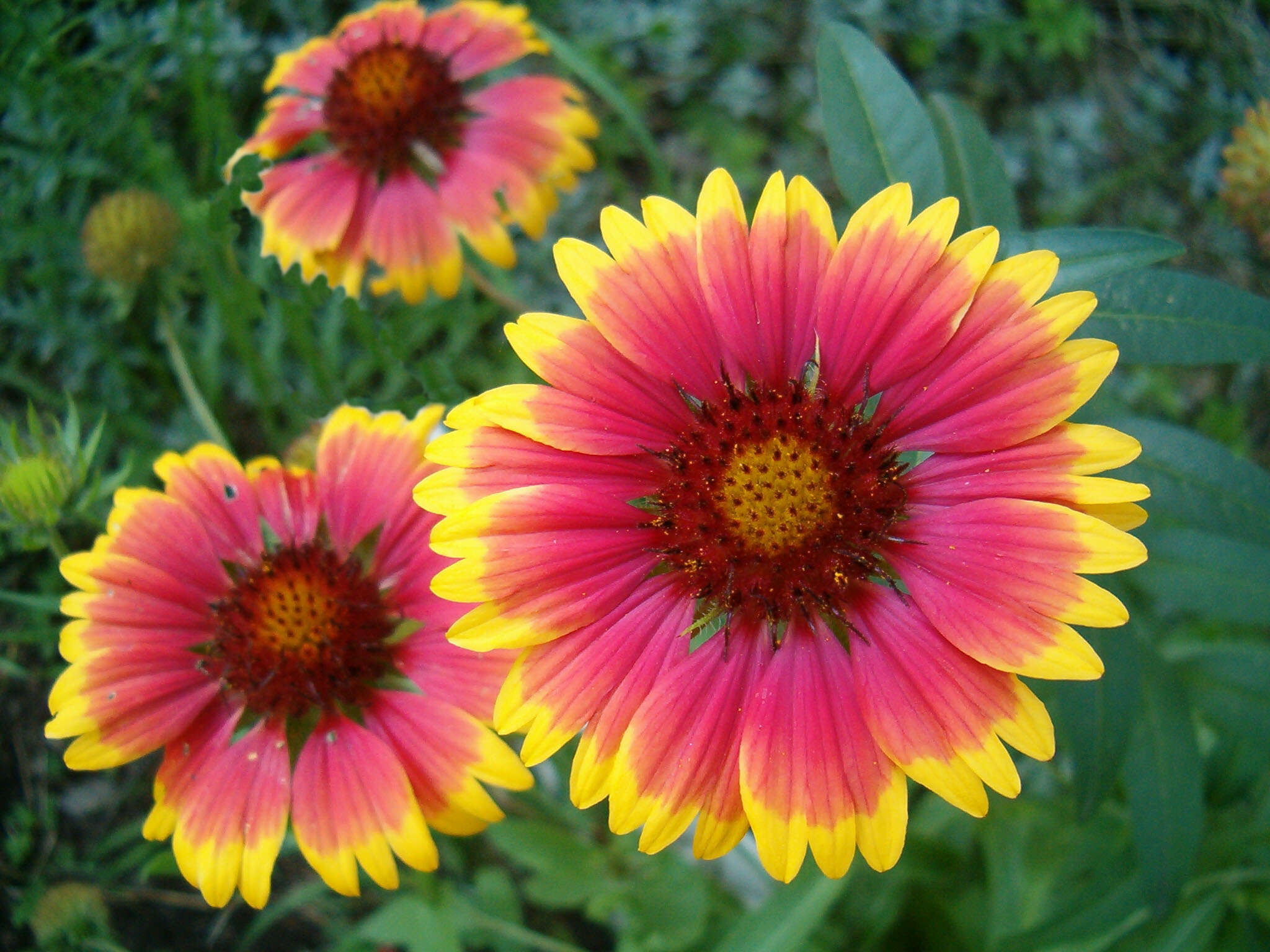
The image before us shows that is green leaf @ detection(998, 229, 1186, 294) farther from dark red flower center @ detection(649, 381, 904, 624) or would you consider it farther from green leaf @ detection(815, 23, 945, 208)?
dark red flower center @ detection(649, 381, 904, 624)

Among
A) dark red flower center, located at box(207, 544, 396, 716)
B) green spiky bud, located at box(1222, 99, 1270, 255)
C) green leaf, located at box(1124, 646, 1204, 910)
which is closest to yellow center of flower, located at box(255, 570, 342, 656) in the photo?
dark red flower center, located at box(207, 544, 396, 716)

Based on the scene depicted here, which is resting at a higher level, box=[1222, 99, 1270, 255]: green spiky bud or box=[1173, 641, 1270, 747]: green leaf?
box=[1222, 99, 1270, 255]: green spiky bud

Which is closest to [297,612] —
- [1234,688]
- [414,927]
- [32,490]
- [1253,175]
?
[32,490]

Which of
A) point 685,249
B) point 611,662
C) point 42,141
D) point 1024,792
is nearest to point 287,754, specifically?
point 611,662

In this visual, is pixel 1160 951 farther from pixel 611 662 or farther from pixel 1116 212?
pixel 1116 212

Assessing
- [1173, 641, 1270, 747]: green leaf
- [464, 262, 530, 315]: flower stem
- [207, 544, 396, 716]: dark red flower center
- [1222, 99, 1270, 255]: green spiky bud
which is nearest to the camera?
[207, 544, 396, 716]: dark red flower center
